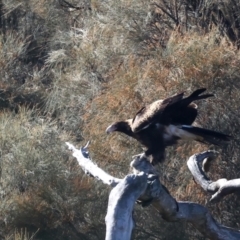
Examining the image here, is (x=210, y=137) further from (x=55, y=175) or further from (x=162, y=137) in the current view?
(x=55, y=175)

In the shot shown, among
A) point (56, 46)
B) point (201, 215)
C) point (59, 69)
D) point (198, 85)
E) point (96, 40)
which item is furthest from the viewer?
point (56, 46)

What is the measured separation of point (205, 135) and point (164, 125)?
23.2 inches

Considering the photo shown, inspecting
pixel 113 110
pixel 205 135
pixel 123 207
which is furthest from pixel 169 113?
pixel 123 207

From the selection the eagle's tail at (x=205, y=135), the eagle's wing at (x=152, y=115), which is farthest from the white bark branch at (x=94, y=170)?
the eagle's wing at (x=152, y=115)

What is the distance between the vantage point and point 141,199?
3541mm

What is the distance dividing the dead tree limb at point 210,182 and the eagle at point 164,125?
50.5 inches

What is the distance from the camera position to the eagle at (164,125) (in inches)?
222

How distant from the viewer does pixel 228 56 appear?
8.17m

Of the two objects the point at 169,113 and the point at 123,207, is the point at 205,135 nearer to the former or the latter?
the point at 169,113

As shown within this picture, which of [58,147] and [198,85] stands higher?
[198,85]

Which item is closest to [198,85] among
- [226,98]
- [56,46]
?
[226,98]

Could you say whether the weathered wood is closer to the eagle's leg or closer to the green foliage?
the eagle's leg

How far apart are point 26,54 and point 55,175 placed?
13.8ft

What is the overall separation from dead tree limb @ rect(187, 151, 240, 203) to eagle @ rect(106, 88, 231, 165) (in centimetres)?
128
